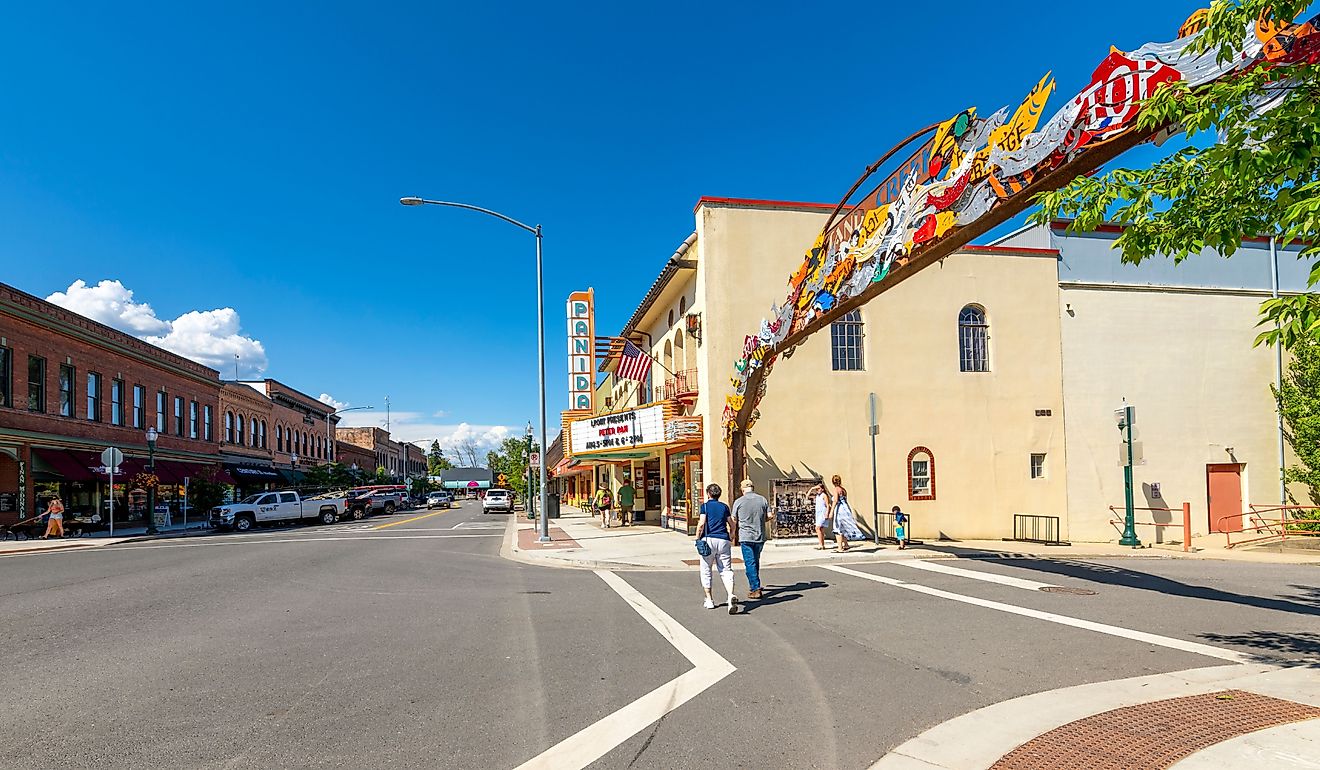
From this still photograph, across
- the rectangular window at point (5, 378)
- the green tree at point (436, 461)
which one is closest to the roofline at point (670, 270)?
the rectangular window at point (5, 378)

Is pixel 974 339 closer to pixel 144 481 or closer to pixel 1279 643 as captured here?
pixel 1279 643

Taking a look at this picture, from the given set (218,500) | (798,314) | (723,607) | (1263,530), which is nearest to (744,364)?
(798,314)

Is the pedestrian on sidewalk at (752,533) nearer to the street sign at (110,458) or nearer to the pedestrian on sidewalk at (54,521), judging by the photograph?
the street sign at (110,458)

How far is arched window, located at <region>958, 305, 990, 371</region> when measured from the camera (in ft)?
73.8

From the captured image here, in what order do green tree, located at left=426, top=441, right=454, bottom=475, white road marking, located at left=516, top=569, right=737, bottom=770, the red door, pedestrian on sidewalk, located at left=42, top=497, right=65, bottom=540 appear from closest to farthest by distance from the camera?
white road marking, located at left=516, top=569, right=737, bottom=770, the red door, pedestrian on sidewalk, located at left=42, top=497, right=65, bottom=540, green tree, located at left=426, top=441, right=454, bottom=475

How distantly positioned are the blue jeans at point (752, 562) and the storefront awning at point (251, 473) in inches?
1676

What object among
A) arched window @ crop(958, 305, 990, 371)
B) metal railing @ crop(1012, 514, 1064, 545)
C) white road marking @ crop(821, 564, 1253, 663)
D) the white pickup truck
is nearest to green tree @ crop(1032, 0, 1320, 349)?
white road marking @ crop(821, 564, 1253, 663)

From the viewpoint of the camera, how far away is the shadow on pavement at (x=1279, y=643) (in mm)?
7188

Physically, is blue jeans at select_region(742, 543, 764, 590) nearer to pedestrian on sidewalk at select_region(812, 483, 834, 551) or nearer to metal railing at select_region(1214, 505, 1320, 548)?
pedestrian on sidewalk at select_region(812, 483, 834, 551)

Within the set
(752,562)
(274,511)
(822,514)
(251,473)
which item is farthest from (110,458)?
(752,562)

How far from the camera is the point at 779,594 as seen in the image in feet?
38.1

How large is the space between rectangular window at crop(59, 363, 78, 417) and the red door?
38877 mm

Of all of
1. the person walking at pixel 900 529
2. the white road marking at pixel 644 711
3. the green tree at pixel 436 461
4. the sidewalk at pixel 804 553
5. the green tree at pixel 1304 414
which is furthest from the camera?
the green tree at pixel 436 461

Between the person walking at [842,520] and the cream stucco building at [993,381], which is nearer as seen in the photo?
the person walking at [842,520]
